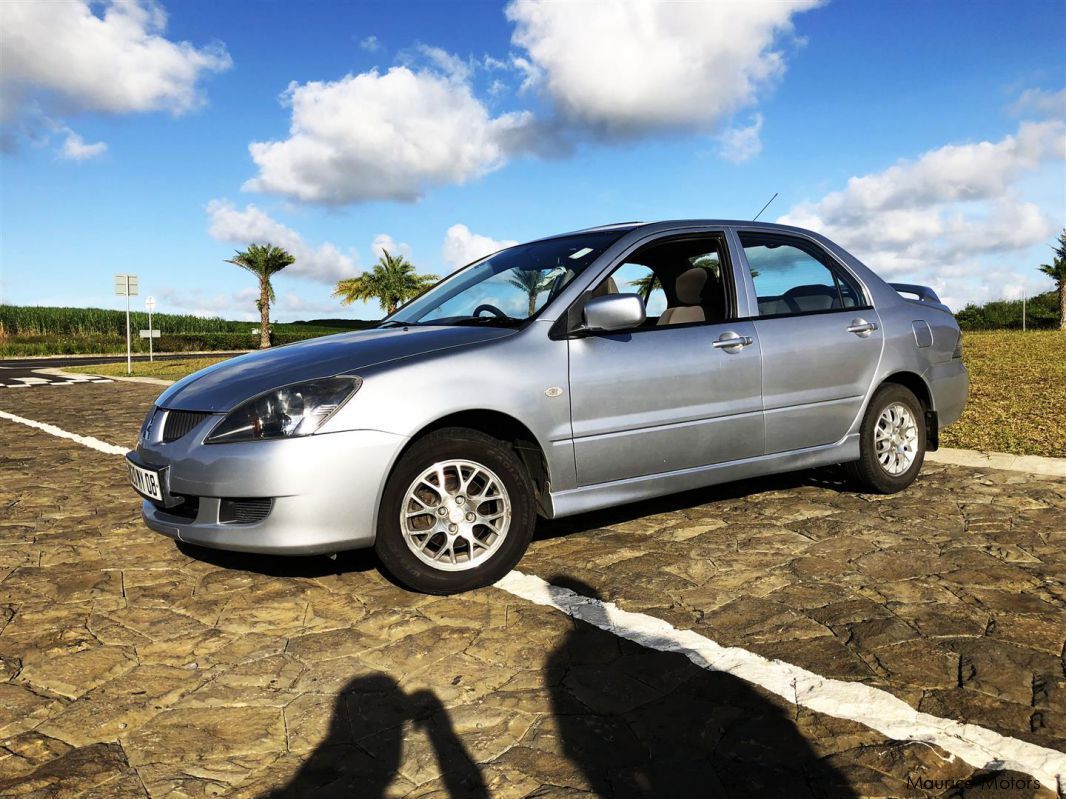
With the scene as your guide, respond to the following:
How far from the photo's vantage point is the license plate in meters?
3.76

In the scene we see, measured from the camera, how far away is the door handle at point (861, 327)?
5090mm

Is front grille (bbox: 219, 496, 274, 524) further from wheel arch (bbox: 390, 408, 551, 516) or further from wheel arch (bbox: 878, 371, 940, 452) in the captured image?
wheel arch (bbox: 878, 371, 940, 452)

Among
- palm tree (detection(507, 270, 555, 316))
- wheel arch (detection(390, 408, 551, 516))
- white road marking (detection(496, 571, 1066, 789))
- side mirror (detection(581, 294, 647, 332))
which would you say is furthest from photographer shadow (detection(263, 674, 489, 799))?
palm tree (detection(507, 270, 555, 316))

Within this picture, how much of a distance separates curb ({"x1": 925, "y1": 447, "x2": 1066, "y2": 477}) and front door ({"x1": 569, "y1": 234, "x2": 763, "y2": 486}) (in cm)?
288

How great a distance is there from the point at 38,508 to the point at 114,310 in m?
66.6

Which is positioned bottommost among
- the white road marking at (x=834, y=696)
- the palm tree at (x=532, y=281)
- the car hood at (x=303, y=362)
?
the white road marking at (x=834, y=696)

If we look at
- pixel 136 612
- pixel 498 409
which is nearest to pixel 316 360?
pixel 498 409

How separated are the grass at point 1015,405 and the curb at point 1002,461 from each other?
356mm

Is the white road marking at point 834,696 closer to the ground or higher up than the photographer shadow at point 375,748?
higher up

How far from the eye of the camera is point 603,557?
4230 mm

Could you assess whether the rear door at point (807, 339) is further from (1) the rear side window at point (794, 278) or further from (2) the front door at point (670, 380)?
(2) the front door at point (670, 380)

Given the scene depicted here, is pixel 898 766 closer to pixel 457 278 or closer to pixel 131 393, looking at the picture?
pixel 457 278

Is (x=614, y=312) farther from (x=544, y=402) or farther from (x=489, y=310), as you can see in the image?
(x=489, y=310)

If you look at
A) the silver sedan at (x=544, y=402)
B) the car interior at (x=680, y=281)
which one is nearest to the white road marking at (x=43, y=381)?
the silver sedan at (x=544, y=402)
